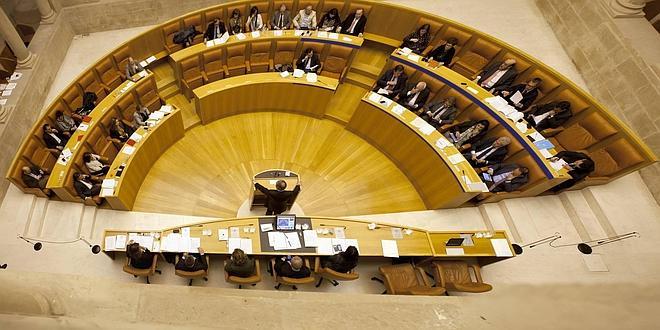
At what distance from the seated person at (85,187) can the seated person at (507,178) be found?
6056 millimetres

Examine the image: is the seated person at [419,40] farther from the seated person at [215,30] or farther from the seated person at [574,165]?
the seated person at [215,30]

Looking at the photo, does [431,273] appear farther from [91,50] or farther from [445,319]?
[91,50]

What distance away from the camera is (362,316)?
1.31 metres

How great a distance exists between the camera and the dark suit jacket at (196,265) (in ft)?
15.2

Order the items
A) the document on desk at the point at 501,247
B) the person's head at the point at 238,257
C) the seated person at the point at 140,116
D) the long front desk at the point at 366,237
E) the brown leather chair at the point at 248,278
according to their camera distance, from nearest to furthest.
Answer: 1. the person's head at the point at 238,257
2. the brown leather chair at the point at 248,278
3. the long front desk at the point at 366,237
4. the document on desk at the point at 501,247
5. the seated person at the point at 140,116

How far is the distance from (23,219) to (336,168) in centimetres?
497

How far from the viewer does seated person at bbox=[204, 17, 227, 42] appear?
285 inches

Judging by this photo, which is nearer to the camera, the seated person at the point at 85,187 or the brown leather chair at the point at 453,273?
the brown leather chair at the point at 453,273

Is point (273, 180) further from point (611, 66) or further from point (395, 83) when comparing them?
point (611, 66)

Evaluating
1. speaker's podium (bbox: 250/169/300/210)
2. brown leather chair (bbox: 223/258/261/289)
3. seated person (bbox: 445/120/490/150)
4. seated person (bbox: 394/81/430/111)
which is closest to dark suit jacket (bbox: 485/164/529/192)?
seated person (bbox: 445/120/490/150)

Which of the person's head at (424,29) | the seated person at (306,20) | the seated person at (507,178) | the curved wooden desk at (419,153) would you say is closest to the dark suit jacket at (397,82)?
the curved wooden desk at (419,153)

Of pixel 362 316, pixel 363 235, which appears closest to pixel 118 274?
pixel 363 235

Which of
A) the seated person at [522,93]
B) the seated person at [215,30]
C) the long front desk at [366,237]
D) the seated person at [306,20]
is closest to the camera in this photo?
the long front desk at [366,237]

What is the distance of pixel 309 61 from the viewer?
7094 millimetres
